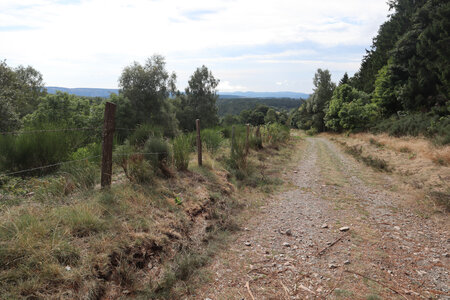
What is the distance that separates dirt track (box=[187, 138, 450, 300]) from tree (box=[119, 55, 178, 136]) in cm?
2568

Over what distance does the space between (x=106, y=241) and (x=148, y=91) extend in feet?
98.6

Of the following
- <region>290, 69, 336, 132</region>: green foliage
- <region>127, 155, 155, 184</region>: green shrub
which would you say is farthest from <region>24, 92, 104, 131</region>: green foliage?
<region>290, 69, 336, 132</region>: green foliage

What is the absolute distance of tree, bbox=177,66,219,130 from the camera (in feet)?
152

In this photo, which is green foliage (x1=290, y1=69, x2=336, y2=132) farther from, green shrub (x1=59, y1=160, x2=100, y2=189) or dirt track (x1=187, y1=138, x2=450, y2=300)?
green shrub (x1=59, y1=160, x2=100, y2=189)

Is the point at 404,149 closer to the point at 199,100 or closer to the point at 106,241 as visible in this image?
the point at 106,241

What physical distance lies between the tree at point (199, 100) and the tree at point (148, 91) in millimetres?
13829

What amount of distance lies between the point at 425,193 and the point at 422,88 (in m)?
23.4

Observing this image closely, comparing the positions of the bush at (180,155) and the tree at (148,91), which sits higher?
the tree at (148,91)

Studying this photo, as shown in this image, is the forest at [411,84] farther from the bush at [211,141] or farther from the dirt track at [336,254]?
the bush at [211,141]

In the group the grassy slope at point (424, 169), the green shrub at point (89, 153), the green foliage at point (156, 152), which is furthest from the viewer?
the grassy slope at point (424, 169)

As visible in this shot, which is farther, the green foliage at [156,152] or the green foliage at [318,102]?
the green foliage at [318,102]

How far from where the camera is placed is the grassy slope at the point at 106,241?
2371mm

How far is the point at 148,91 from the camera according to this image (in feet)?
101

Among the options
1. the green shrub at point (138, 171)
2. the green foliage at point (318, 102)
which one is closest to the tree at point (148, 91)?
the green shrub at point (138, 171)
